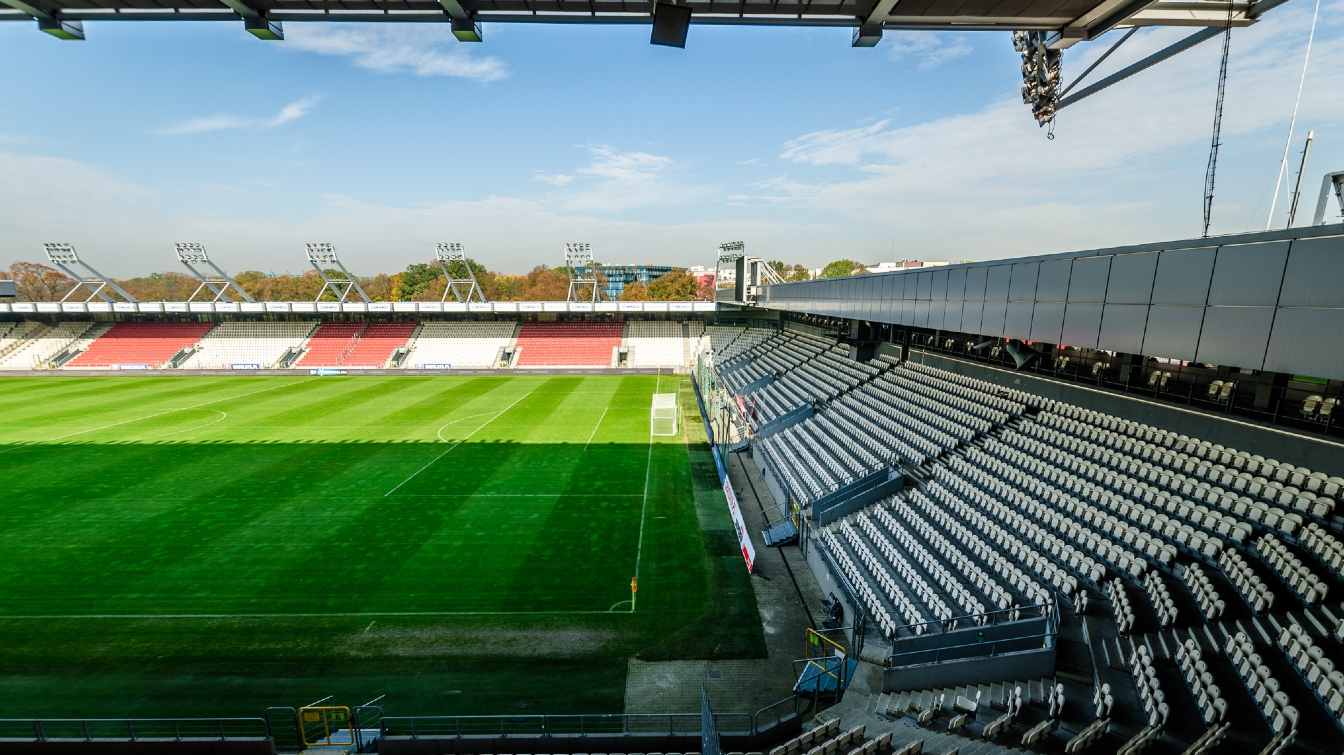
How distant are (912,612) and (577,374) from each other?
40.6 m

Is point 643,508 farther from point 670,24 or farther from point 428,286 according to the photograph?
point 428,286

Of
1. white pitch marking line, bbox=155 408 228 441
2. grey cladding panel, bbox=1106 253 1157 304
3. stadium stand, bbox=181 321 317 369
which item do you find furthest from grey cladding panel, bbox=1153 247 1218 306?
stadium stand, bbox=181 321 317 369

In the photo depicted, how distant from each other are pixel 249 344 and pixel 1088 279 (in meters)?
64.3

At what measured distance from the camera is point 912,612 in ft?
34.3

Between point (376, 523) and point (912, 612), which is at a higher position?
point (912, 612)

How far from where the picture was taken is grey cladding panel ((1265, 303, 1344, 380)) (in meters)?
6.34

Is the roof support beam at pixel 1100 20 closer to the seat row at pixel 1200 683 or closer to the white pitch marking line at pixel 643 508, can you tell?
A: the seat row at pixel 1200 683

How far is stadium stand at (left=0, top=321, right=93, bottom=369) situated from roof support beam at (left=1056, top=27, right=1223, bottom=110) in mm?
73745

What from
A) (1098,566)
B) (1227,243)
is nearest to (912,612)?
(1098,566)

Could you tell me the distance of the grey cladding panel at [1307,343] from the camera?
249 inches

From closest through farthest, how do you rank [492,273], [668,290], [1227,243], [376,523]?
[1227,243] → [376,523] → [668,290] → [492,273]

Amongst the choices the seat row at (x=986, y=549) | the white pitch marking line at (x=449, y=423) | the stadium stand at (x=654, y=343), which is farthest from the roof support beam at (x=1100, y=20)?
the stadium stand at (x=654, y=343)

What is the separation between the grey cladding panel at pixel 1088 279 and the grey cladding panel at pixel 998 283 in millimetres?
1847

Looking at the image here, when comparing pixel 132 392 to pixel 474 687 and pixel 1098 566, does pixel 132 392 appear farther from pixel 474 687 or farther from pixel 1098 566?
pixel 1098 566
